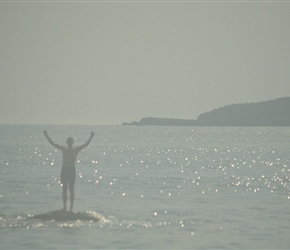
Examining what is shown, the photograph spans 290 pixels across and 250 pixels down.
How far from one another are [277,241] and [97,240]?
4404 mm

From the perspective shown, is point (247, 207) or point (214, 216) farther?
point (247, 207)

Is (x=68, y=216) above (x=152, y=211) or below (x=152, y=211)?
above

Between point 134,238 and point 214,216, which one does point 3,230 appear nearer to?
point 134,238

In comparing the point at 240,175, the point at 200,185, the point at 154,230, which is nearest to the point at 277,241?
the point at 154,230

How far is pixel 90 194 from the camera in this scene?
33.2 m

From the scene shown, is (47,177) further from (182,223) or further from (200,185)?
(182,223)

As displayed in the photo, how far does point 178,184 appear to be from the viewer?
132 feet

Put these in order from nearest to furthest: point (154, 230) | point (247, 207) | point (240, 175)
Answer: point (154, 230) < point (247, 207) < point (240, 175)

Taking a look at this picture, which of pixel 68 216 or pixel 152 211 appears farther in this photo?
pixel 152 211

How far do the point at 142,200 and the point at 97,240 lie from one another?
10210 millimetres

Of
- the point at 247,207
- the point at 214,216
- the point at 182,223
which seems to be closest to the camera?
the point at 182,223

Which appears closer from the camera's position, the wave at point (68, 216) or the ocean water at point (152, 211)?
the ocean water at point (152, 211)

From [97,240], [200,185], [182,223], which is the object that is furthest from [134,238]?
[200,185]

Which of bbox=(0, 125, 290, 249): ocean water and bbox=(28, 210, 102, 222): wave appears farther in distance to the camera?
bbox=(28, 210, 102, 222): wave
